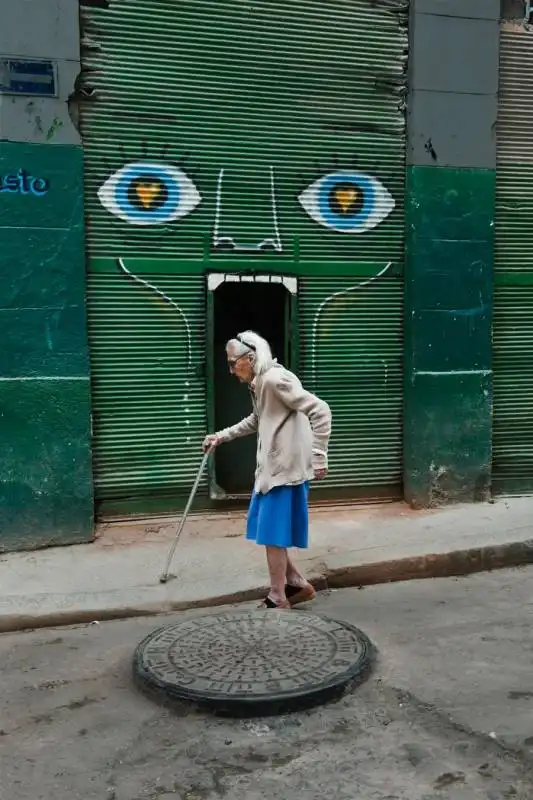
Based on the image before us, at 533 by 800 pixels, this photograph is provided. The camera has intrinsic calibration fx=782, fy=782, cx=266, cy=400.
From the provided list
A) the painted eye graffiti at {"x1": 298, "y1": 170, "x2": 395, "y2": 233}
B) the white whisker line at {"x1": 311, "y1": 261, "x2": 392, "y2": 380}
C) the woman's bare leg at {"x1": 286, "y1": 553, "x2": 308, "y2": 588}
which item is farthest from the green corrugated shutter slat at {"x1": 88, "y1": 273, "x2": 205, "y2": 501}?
the woman's bare leg at {"x1": 286, "y1": 553, "x2": 308, "y2": 588}

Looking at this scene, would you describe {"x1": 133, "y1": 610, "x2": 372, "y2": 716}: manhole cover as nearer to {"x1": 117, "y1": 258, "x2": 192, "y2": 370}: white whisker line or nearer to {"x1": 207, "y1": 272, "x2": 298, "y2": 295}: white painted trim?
{"x1": 117, "y1": 258, "x2": 192, "y2": 370}: white whisker line

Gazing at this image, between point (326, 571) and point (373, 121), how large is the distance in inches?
149

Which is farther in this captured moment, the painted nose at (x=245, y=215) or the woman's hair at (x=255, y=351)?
the painted nose at (x=245, y=215)

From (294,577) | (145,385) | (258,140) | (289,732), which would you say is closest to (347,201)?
(258,140)

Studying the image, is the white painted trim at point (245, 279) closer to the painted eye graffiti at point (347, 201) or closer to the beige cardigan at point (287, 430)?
the painted eye graffiti at point (347, 201)

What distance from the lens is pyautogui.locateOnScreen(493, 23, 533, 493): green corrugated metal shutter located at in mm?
6945

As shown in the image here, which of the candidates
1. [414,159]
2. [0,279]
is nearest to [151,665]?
[0,279]

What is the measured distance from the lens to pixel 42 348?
5.70 meters

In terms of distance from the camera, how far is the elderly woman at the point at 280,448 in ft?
14.8

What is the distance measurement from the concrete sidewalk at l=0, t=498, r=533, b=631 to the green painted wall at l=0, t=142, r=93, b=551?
350 millimetres

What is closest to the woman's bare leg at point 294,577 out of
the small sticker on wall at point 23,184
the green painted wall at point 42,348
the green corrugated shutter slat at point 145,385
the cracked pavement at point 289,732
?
the cracked pavement at point 289,732

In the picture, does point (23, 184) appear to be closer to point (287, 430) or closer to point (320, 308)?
point (320, 308)

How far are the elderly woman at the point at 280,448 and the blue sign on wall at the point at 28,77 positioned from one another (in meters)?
2.53

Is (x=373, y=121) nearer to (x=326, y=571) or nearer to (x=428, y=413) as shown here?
(x=428, y=413)
